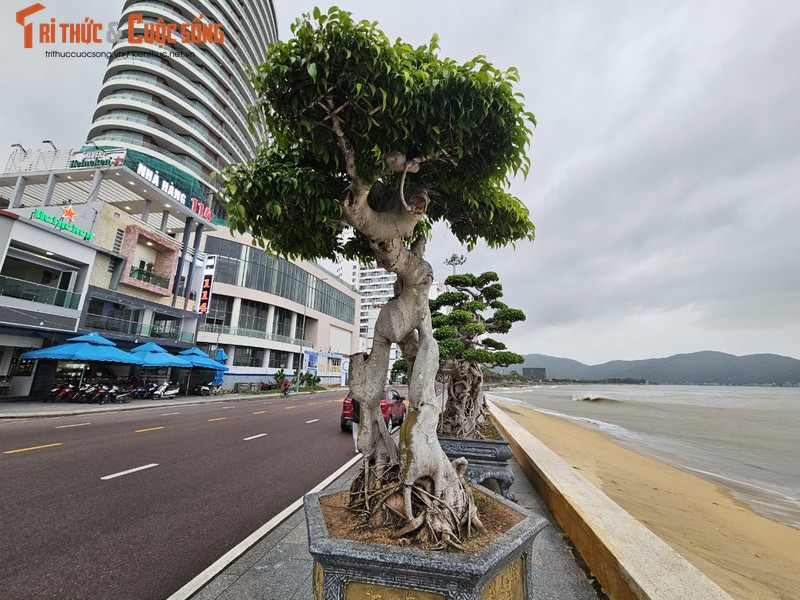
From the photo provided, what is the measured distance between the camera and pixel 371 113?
2.58 metres

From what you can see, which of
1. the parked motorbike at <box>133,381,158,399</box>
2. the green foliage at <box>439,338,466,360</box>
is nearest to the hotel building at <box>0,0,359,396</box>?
the parked motorbike at <box>133,381,158,399</box>

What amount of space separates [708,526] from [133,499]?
883 centimetres

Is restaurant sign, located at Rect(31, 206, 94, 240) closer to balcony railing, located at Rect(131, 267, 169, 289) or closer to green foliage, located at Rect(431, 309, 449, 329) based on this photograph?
balcony railing, located at Rect(131, 267, 169, 289)

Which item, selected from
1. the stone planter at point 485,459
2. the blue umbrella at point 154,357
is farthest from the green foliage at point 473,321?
the blue umbrella at point 154,357

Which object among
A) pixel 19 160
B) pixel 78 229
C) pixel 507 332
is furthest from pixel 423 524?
pixel 19 160

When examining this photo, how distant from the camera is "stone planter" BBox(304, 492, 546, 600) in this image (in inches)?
72.1

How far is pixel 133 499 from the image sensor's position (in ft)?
16.3

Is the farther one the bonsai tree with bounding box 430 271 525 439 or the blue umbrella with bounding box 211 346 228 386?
the blue umbrella with bounding box 211 346 228 386

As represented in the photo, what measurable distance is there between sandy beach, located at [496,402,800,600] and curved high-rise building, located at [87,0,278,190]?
147 feet

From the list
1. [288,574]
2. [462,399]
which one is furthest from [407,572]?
[462,399]

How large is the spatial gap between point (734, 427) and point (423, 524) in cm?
2749

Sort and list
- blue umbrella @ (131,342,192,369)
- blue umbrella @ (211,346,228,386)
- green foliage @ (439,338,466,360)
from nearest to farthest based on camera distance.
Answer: green foliage @ (439,338,466,360), blue umbrella @ (131,342,192,369), blue umbrella @ (211,346,228,386)

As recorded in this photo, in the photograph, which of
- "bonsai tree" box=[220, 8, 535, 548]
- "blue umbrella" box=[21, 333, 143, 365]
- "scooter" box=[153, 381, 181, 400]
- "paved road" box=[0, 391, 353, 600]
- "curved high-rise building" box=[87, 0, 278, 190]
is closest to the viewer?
"bonsai tree" box=[220, 8, 535, 548]

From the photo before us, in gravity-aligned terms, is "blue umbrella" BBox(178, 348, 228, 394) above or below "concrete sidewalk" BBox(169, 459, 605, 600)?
above
